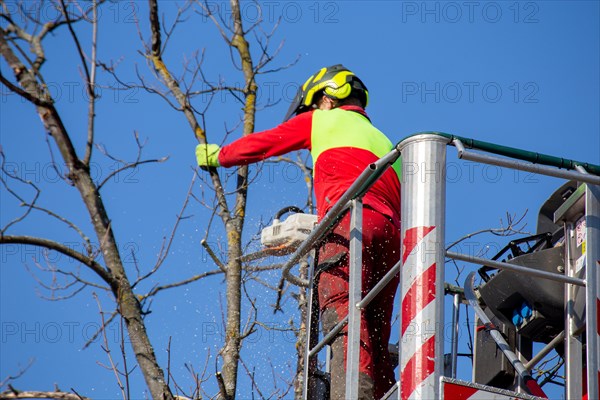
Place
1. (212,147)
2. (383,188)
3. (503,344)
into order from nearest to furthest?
(503,344) < (383,188) < (212,147)

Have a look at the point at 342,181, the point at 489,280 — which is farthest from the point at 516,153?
the point at 342,181

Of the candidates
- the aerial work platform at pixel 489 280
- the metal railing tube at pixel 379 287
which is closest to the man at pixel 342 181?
the aerial work platform at pixel 489 280

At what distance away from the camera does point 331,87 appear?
23.7 ft

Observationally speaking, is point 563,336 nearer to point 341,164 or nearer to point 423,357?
point 423,357

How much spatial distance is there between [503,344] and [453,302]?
30.3 inches

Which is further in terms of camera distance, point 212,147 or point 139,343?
point 212,147

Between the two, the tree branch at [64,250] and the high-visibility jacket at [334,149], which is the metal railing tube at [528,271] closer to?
the high-visibility jacket at [334,149]

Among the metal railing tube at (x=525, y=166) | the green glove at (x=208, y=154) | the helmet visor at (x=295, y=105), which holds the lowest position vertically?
the metal railing tube at (x=525, y=166)

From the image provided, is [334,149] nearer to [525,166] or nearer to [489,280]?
[489,280]

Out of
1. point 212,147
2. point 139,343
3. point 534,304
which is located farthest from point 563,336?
point 212,147

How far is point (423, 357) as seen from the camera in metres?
4.53

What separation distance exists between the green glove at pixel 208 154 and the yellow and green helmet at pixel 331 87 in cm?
57

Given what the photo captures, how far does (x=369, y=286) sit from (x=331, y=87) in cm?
152

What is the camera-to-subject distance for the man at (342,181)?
6109 millimetres
